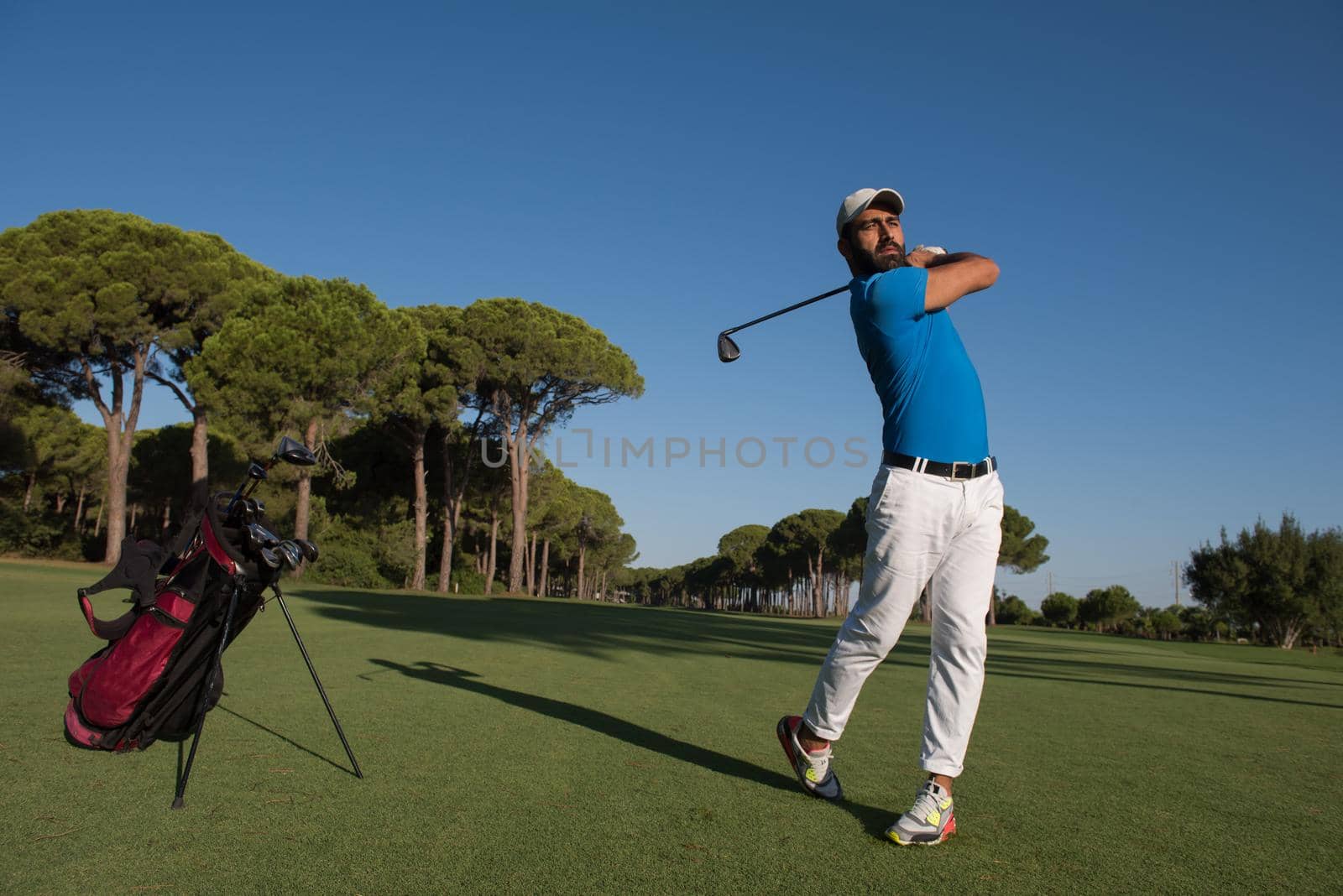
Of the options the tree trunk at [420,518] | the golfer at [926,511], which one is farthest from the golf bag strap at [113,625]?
the tree trunk at [420,518]

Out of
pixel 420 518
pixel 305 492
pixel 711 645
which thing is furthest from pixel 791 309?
pixel 420 518

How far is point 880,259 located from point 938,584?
4.18 ft

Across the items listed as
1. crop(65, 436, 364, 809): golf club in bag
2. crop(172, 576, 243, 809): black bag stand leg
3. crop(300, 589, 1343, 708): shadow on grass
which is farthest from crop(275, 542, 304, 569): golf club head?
crop(300, 589, 1343, 708): shadow on grass

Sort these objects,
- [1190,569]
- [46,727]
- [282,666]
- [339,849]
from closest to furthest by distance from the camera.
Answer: [339,849], [46,727], [282,666], [1190,569]

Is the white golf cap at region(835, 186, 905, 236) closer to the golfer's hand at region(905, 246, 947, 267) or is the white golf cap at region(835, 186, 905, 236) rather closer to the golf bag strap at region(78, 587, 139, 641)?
the golfer's hand at region(905, 246, 947, 267)

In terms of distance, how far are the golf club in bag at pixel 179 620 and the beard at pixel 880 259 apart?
2.37m

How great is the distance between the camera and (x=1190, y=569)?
Result: 4366cm

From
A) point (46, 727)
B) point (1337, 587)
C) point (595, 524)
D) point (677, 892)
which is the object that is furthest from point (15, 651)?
point (595, 524)

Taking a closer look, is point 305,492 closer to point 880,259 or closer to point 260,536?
point 260,536

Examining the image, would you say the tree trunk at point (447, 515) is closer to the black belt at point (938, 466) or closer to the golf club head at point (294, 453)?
the golf club head at point (294, 453)

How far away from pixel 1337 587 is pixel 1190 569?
615cm

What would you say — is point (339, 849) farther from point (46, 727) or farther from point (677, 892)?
point (46, 727)

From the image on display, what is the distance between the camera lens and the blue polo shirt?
9.86 ft

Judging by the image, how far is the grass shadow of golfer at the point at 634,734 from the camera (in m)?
3.10
